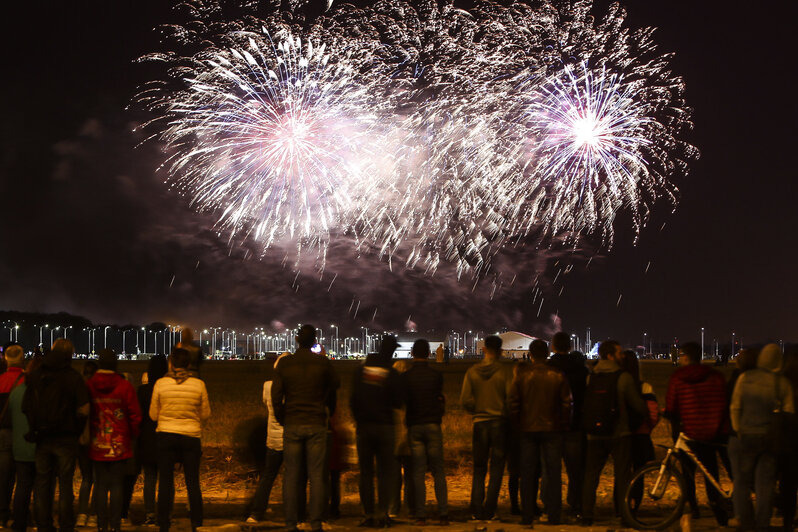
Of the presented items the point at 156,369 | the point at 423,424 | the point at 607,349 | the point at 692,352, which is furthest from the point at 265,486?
the point at 692,352

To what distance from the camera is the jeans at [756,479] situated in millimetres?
9836

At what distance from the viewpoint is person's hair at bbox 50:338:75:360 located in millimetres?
9854

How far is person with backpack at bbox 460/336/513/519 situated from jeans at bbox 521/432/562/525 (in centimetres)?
40

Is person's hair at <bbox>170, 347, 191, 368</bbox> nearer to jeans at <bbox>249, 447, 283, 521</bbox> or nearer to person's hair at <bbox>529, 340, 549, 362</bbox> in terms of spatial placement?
jeans at <bbox>249, 447, 283, 521</bbox>

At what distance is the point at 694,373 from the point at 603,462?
1.54 metres

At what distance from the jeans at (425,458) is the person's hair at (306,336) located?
6.27 feet

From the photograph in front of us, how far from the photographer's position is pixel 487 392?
11352 millimetres

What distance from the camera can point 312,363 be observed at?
33.6 feet

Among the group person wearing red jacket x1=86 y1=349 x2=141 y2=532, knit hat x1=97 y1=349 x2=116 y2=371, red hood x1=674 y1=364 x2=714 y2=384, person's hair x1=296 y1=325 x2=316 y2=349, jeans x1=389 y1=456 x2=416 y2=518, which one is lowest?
jeans x1=389 y1=456 x2=416 y2=518

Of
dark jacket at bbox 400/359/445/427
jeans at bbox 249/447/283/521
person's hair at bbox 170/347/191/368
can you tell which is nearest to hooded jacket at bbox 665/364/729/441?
dark jacket at bbox 400/359/445/427

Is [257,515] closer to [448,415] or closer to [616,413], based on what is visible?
[616,413]

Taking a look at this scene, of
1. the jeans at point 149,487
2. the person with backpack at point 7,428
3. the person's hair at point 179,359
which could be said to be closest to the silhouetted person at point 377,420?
the person's hair at point 179,359

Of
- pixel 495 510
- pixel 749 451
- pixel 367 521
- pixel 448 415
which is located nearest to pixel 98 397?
pixel 367 521

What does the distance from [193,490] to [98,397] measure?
1.52 m
